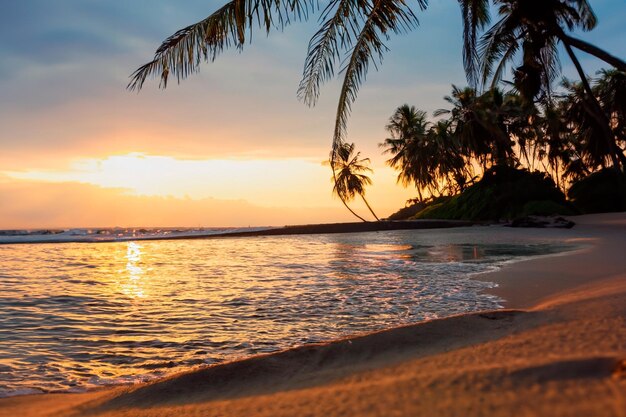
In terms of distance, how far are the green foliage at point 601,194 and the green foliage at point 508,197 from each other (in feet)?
10.7

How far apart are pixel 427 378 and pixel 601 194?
31.5m

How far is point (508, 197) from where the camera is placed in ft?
90.3

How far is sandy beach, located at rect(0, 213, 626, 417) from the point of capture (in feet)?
6.01

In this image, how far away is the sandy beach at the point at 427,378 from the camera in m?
1.83

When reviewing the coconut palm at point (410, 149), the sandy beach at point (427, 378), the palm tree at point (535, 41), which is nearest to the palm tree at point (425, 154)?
the coconut palm at point (410, 149)

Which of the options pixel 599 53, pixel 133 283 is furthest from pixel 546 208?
pixel 133 283

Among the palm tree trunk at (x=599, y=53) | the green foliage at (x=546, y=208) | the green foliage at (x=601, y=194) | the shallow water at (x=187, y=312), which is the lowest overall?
the shallow water at (x=187, y=312)

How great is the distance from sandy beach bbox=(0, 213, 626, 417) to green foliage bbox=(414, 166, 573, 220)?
23.9 meters

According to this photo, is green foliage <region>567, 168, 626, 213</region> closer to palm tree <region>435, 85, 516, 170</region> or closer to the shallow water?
palm tree <region>435, 85, 516, 170</region>

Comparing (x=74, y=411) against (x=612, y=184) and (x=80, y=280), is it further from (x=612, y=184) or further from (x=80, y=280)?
(x=612, y=184)

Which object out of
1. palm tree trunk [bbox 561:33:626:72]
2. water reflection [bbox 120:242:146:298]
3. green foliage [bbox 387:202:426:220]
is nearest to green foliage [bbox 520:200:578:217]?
palm tree trunk [bbox 561:33:626:72]

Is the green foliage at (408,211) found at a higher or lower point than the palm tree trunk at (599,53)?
lower

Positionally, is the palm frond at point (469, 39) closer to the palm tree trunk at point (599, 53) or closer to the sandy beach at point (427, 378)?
the palm tree trunk at point (599, 53)

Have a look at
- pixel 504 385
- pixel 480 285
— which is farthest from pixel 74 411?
pixel 480 285
